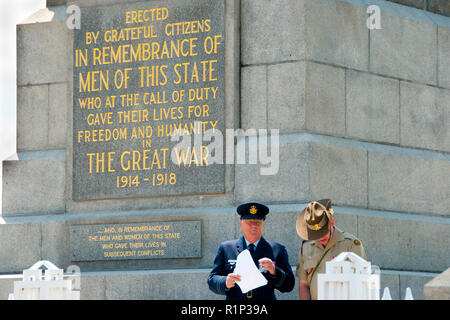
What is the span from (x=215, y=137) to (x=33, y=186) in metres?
3.10

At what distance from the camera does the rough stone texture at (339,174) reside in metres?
15.2

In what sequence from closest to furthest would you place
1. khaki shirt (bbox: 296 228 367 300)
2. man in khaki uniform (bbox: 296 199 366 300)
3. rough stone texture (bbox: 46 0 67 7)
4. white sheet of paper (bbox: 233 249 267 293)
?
white sheet of paper (bbox: 233 249 267 293) → man in khaki uniform (bbox: 296 199 366 300) → khaki shirt (bbox: 296 228 367 300) → rough stone texture (bbox: 46 0 67 7)

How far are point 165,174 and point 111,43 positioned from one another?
2101 millimetres

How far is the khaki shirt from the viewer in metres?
12.6

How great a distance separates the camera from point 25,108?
17.6 m

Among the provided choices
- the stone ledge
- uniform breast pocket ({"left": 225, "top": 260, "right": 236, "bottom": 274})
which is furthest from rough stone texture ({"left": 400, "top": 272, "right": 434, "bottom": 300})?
uniform breast pocket ({"left": 225, "top": 260, "right": 236, "bottom": 274})

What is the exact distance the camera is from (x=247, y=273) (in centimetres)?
1238

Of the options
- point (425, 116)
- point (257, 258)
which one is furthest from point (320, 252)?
point (425, 116)

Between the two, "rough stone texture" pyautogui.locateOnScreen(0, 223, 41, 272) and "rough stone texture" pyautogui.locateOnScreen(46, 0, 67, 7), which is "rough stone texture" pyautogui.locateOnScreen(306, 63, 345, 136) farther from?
"rough stone texture" pyautogui.locateOnScreen(46, 0, 67, 7)

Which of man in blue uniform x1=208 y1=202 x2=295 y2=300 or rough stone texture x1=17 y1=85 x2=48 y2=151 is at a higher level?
rough stone texture x1=17 y1=85 x2=48 y2=151

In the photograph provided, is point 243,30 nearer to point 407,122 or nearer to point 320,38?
point 320,38

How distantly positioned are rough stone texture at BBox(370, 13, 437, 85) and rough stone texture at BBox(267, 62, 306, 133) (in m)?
1.40

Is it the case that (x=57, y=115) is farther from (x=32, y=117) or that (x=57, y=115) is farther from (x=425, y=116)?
(x=425, y=116)
